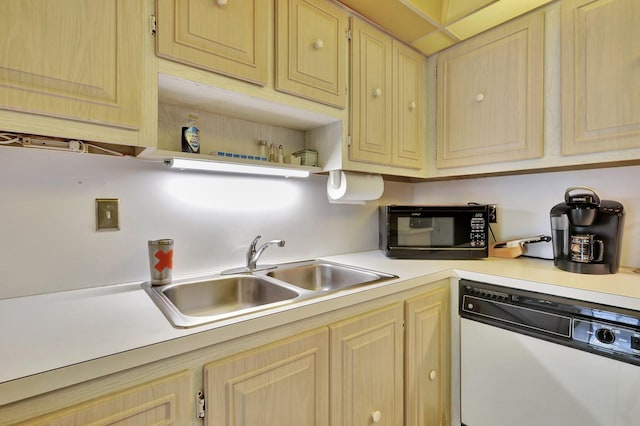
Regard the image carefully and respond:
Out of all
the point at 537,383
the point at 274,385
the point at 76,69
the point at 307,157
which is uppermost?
the point at 76,69

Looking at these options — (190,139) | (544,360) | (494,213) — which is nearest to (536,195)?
(494,213)

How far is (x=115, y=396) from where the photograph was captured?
1.95 ft

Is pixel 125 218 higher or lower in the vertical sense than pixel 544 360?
higher

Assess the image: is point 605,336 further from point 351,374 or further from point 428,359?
point 351,374

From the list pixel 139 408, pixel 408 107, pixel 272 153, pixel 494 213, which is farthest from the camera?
pixel 494 213

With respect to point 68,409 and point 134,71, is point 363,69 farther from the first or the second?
point 68,409

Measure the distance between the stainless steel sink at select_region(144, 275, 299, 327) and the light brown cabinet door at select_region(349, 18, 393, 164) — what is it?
0.72m

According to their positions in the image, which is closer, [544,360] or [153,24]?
[153,24]

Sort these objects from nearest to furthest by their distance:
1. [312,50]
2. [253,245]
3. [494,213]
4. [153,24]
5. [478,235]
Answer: [153,24] < [312,50] < [253,245] < [478,235] < [494,213]

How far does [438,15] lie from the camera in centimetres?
149

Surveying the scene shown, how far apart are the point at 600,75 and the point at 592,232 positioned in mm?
648

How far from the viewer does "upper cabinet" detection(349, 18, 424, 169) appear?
142 cm

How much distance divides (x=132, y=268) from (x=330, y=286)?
872 mm

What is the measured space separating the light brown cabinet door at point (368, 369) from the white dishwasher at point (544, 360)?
15.0 inches
